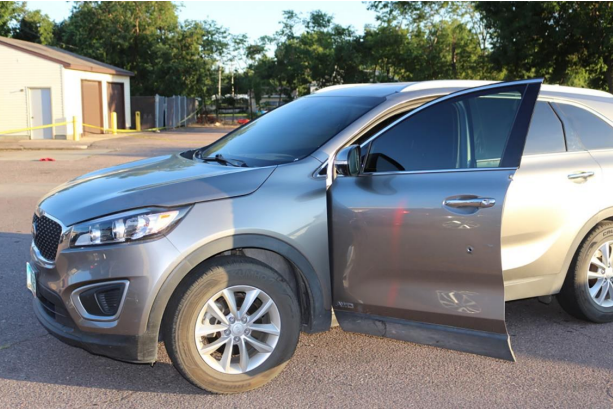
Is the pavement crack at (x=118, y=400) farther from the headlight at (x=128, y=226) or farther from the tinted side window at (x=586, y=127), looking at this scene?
the tinted side window at (x=586, y=127)

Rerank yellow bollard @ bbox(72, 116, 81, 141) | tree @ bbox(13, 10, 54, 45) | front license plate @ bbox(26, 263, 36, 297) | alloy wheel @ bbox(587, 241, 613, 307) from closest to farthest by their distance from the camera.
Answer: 1. front license plate @ bbox(26, 263, 36, 297)
2. alloy wheel @ bbox(587, 241, 613, 307)
3. yellow bollard @ bbox(72, 116, 81, 141)
4. tree @ bbox(13, 10, 54, 45)

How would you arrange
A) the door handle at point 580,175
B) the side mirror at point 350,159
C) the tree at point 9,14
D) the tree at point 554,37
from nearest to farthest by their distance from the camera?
the side mirror at point 350,159, the door handle at point 580,175, the tree at point 554,37, the tree at point 9,14

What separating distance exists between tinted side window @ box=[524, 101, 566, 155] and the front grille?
122 inches

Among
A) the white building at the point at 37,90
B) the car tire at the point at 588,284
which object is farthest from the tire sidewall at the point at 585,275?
the white building at the point at 37,90

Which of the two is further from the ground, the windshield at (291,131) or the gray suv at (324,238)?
the windshield at (291,131)

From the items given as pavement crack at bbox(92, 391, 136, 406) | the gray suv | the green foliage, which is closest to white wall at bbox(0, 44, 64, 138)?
the green foliage

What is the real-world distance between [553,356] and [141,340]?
9.00 feet

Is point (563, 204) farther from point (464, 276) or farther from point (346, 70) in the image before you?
point (346, 70)

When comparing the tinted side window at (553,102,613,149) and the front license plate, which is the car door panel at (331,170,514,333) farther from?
the front license plate

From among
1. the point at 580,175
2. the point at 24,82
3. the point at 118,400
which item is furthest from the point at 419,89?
the point at 24,82

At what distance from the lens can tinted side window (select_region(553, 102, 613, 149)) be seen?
177 inches

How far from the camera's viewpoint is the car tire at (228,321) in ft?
10.9

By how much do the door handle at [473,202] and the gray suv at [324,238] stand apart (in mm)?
11

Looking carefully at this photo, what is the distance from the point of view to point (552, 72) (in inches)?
1139
